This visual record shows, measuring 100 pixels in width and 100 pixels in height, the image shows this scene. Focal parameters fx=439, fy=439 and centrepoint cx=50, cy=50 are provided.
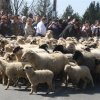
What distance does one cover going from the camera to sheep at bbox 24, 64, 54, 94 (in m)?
12.7

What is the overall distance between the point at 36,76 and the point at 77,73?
156cm

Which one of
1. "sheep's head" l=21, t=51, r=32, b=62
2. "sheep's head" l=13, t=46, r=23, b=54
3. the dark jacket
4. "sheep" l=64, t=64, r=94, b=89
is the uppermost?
the dark jacket

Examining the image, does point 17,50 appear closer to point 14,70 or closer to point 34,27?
point 14,70

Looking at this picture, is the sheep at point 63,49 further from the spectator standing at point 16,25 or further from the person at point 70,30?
the spectator standing at point 16,25

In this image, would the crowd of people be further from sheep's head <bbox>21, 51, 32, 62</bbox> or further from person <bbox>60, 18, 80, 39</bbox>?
sheep's head <bbox>21, 51, 32, 62</bbox>

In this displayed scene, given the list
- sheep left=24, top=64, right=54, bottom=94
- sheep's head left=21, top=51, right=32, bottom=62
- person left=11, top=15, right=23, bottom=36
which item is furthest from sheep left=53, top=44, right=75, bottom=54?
person left=11, top=15, right=23, bottom=36

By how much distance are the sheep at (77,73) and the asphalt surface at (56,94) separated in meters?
0.33

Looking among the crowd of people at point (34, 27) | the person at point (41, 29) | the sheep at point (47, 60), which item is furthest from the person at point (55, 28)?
the sheep at point (47, 60)

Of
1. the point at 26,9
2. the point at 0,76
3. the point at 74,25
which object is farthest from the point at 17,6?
the point at 0,76

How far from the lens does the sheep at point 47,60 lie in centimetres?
1357

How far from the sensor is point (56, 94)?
12914 mm

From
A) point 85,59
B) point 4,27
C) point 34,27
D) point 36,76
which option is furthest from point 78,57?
point 34,27

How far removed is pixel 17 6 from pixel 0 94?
40.5m

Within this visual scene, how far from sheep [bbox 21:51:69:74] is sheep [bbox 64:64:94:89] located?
0.47m
